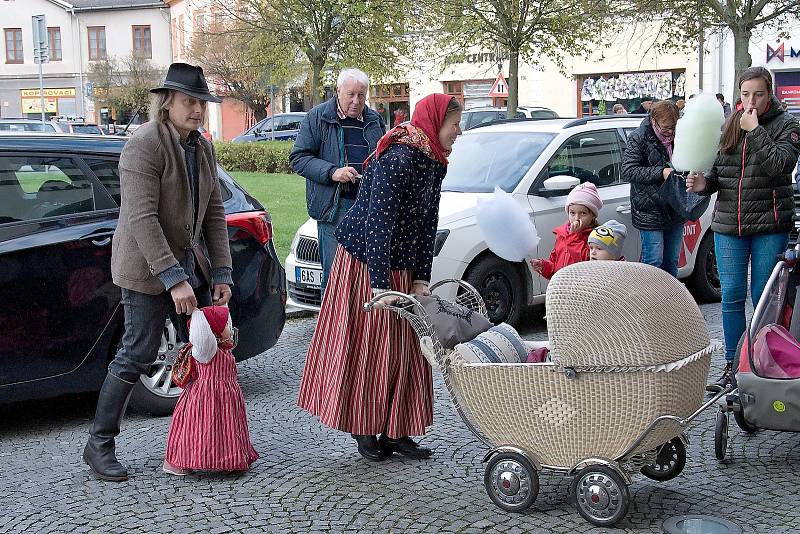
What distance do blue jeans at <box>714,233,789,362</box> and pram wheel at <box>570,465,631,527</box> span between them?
90.1 inches

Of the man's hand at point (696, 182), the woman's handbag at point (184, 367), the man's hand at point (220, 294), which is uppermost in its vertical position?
the man's hand at point (696, 182)

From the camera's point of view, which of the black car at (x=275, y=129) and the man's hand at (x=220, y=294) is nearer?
the man's hand at (x=220, y=294)

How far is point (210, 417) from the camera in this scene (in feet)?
16.5

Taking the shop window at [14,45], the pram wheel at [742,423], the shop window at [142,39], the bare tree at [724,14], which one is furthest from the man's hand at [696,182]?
the shop window at [14,45]

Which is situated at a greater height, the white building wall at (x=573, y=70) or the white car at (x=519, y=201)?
the white building wall at (x=573, y=70)

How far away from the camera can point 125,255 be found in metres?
4.87

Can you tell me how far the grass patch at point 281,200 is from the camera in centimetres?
1385

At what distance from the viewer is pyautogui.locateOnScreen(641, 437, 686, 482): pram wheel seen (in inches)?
188

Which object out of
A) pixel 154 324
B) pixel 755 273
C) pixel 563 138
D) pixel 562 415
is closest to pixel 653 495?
pixel 562 415

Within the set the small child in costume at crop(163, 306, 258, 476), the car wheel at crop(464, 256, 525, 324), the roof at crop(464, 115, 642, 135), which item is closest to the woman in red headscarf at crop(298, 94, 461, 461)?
the small child in costume at crop(163, 306, 258, 476)

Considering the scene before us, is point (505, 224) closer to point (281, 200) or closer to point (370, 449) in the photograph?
point (370, 449)

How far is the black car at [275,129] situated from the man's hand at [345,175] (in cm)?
3241

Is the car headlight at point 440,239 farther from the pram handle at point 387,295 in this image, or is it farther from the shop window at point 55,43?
the shop window at point 55,43

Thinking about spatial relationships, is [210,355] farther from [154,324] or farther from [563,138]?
[563,138]
